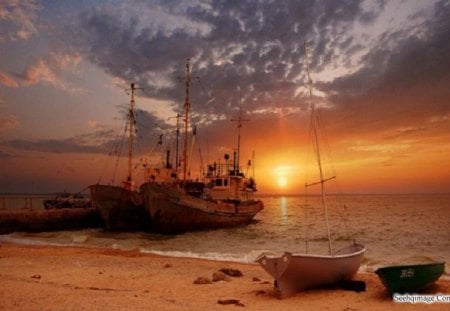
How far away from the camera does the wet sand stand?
32.4 ft

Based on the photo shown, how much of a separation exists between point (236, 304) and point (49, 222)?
36.3 metres

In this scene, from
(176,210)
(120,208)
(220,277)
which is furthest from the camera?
(120,208)

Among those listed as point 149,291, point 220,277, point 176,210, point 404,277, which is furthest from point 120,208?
point 404,277

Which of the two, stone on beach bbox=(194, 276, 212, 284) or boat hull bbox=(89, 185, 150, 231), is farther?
boat hull bbox=(89, 185, 150, 231)

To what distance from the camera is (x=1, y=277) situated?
12539mm

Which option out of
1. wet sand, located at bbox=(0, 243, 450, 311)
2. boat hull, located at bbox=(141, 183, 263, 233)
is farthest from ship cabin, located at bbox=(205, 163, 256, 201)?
wet sand, located at bbox=(0, 243, 450, 311)

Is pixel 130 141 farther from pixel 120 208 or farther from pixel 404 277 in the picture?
pixel 404 277

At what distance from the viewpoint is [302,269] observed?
474 inches

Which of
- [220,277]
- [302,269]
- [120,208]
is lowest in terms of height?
[220,277]

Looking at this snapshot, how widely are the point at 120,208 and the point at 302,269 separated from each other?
29791mm

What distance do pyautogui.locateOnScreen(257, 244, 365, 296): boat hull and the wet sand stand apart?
0.33 meters

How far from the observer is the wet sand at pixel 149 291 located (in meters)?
9.88

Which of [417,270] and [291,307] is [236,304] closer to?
[291,307]
